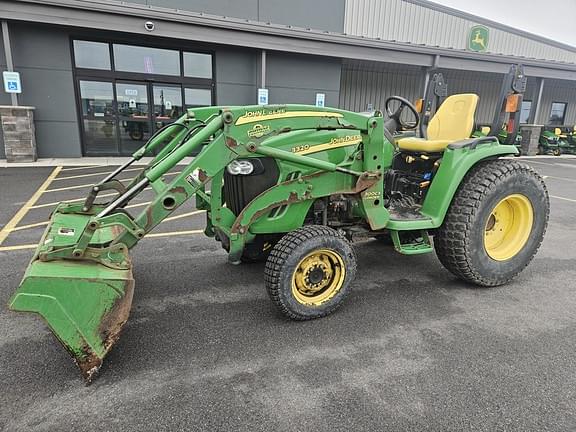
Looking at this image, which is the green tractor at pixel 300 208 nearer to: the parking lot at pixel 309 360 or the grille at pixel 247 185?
the grille at pixel 247 185

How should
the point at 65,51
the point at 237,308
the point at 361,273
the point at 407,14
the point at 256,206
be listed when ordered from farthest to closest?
the point at 407,14
the point at 65,51
the point at 361,273
the point at 237,308
the point at 256,206

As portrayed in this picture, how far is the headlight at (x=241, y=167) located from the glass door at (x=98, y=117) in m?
10.3

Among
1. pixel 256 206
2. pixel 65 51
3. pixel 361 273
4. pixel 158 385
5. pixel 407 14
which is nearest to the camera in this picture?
pixel 158 385

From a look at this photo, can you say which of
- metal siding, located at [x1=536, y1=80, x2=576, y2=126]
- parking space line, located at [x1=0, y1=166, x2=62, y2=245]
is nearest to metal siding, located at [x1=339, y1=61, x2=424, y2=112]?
metal siding, located at [x1=536, y1=80, x2=576, y2=126]

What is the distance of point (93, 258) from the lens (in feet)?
7.88

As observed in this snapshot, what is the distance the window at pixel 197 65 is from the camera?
1215 centimetres

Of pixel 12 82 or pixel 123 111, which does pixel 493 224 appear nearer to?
pixel 123 111

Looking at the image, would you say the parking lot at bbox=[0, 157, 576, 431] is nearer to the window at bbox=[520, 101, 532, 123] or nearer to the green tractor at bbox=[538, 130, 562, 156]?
the green tractor at bbox=[538, 130, 562, 156]

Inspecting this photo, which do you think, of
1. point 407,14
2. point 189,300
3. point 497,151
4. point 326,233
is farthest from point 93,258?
point 407,14

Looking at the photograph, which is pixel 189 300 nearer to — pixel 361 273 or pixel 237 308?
pixel 237 308

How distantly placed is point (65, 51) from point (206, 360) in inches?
447

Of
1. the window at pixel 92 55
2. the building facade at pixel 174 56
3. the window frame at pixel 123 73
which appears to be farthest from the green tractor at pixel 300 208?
the window at pixel 92 55

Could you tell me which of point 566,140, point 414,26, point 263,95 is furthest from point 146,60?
point 566,140

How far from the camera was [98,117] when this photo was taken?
11664 millimetres
